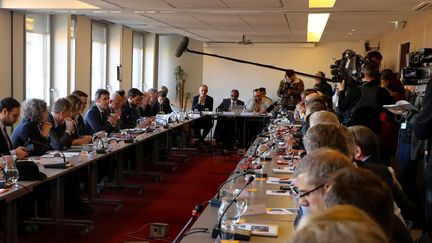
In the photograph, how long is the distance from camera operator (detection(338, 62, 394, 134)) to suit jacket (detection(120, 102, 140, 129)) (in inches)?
156

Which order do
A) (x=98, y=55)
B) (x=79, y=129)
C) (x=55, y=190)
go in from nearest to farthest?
(x=55, y=190) < (x=79, y=129) < (x=98, y=55)

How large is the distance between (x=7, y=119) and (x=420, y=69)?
363 centimetres

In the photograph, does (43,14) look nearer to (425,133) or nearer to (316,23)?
(316,23)

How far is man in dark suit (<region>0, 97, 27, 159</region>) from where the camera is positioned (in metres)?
4.73

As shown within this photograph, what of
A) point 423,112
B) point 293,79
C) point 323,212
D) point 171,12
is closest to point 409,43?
point 293,79

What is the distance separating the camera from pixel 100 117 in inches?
276

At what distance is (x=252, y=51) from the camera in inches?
552

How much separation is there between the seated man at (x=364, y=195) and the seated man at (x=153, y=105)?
861cm

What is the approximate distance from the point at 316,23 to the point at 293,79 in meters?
1.35

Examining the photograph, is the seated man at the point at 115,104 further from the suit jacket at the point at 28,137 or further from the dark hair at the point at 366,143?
the dark hair at the point at 366,143

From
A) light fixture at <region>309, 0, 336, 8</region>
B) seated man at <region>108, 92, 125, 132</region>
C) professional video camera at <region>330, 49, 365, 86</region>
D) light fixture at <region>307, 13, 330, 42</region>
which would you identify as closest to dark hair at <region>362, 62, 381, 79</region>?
professional video camera at <region>330, 49, 365, 86</region>

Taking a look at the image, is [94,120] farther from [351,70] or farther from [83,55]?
[83,55]

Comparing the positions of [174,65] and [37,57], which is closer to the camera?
[37,57]

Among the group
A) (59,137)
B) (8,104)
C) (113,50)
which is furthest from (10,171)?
(113,50)
